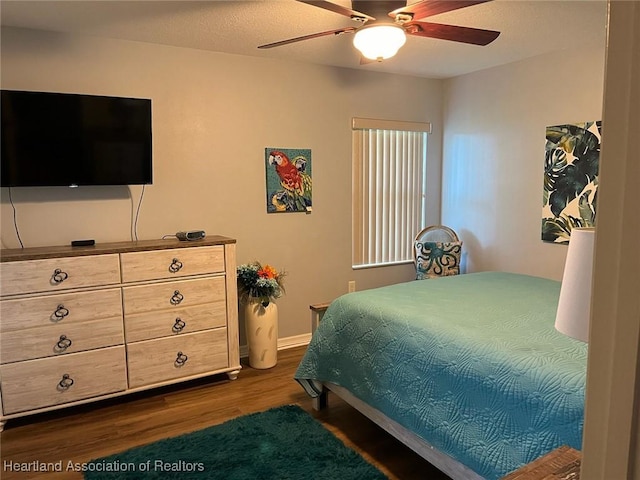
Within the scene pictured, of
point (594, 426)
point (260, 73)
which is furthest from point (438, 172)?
point (594, 426)

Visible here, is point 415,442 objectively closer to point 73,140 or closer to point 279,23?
point 279,23

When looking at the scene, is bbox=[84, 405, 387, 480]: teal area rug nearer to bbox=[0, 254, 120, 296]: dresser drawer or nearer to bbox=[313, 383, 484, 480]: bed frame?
bbox=[313, 383, 484, 480]: bed frame

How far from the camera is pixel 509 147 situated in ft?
13.2

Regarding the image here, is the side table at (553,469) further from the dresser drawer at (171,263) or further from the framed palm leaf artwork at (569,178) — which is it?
the framed palm leaf artwork at (569,178)

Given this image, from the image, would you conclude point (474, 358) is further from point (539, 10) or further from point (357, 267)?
point (357, 267)

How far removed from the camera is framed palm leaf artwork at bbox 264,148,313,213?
3.81 metres

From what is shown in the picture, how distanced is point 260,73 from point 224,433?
8.63 feet

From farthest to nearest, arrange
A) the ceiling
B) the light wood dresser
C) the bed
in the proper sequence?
the light wood dresser
the ceiling
the bed

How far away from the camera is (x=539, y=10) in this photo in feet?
8.64

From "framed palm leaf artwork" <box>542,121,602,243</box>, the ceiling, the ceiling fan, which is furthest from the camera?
"framed palm leaf artwork" <box>542,121,602,243</box>

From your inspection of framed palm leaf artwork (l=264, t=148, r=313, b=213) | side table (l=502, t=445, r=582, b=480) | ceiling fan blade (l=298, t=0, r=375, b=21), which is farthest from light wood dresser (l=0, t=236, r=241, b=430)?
side table (l=502, t=445, r=582, b=480)

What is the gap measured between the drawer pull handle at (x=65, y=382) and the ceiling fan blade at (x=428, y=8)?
269 cm

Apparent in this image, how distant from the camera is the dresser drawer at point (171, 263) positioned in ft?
9.59

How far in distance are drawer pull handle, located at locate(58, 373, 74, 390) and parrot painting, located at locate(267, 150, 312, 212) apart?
1.86 meters
